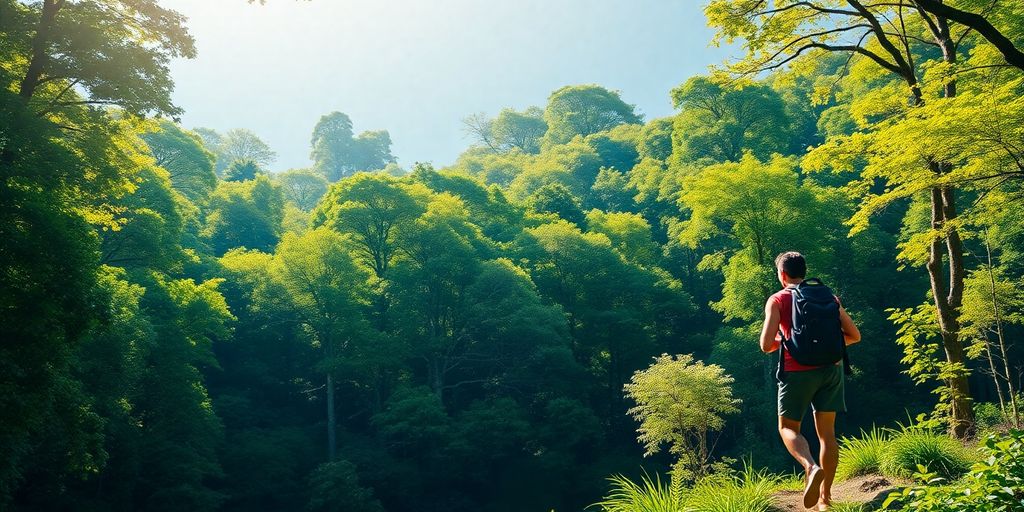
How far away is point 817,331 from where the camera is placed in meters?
3.81

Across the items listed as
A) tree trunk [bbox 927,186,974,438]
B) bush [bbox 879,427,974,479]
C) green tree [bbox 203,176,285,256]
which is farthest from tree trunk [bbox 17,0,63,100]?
green tree [bbox 203,176,285,256]

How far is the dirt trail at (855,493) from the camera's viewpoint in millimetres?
4344

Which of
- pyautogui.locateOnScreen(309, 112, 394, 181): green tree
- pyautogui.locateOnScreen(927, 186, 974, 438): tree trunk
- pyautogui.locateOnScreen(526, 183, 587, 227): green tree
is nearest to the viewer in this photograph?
pyautogui.locateOnScreen(927, 186, 974, 438): tree trunk

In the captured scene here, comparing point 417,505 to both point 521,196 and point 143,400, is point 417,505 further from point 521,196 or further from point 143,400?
point 521,196

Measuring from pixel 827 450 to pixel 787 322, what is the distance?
35.8 inches

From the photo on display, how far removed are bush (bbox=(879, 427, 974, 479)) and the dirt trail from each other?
16 cm

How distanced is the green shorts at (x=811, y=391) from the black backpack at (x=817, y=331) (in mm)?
109

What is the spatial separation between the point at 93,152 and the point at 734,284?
2055cm

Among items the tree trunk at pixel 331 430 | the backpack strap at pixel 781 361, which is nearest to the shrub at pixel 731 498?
the backpack strap at pixel 781 361

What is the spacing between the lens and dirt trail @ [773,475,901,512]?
434 cm

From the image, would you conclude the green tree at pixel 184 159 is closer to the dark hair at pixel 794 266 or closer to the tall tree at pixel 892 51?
the tall tree at pixel 892 51

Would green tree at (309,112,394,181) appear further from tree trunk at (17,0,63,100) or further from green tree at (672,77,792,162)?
tree trunk at (17,0,63,100)

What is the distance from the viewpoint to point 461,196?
113 feet

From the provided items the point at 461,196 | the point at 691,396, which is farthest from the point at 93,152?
the point at 461,196
